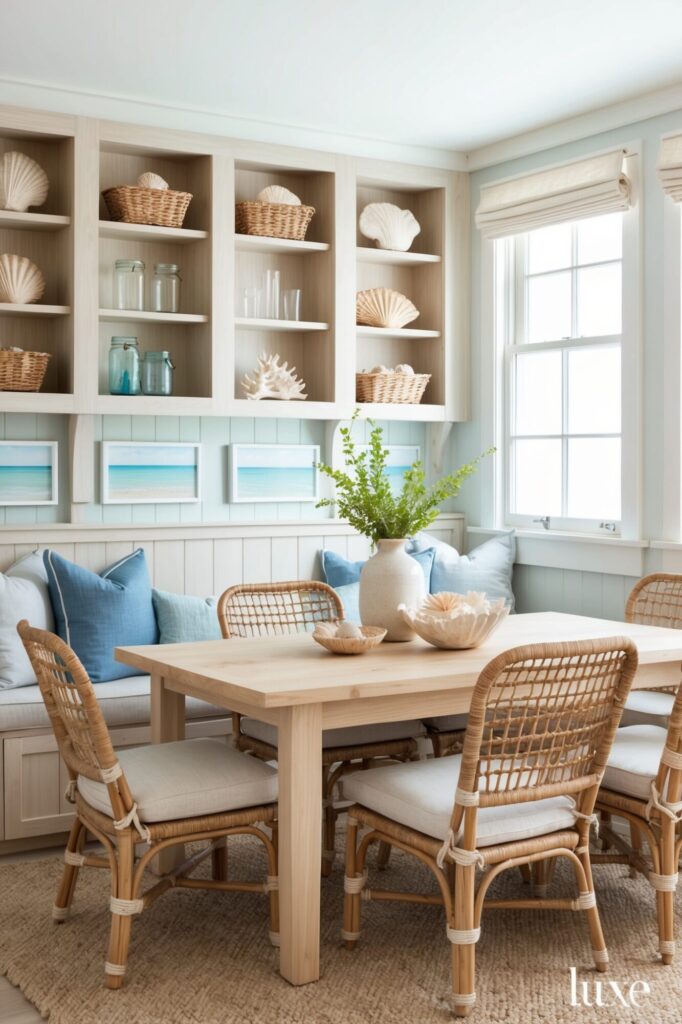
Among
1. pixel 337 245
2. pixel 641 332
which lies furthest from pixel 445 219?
pixel 641 332

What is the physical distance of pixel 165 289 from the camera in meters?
4.49

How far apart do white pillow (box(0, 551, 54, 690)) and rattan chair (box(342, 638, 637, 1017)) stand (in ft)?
4.90

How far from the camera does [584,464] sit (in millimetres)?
4668

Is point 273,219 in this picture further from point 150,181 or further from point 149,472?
point 149,472

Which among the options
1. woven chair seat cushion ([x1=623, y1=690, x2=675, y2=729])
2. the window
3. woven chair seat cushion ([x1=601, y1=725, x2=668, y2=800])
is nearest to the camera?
woven chair seat cushion ([x1=601, y1=725, x2=668, y2=800])

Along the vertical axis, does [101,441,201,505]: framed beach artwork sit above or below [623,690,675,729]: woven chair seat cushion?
above

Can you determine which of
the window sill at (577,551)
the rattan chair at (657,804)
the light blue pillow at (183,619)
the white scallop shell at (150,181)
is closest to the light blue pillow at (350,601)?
the light blue pillow at (183,619)

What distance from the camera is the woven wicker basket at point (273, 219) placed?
459 cm

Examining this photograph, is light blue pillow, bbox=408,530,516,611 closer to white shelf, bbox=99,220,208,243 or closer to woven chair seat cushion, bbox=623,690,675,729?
woven chair seat cushion, bbox=623,690,675,729

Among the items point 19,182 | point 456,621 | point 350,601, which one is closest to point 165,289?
point 19,182

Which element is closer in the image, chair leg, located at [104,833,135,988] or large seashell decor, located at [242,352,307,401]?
chair leg, located at [104,833,135,988]

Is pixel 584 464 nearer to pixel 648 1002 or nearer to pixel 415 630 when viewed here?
pixel 415 630

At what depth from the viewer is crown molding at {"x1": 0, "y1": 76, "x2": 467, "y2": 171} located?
13.5 feet

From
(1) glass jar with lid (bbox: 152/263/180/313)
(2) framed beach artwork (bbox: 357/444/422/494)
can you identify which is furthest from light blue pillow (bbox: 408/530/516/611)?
(1) glass jar with lid (bbox: 152/263/180/313)
